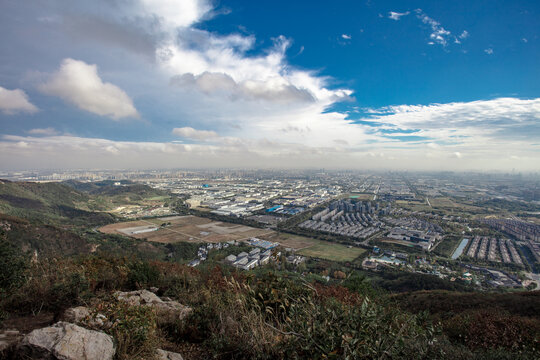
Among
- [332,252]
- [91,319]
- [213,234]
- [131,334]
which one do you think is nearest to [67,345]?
[131,334]

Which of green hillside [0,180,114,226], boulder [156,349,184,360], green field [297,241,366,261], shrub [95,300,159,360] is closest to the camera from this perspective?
shrub [95,300,159,360]

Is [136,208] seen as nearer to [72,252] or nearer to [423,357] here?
[72,252]

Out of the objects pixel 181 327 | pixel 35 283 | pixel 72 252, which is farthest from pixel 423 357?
pixel 72 252

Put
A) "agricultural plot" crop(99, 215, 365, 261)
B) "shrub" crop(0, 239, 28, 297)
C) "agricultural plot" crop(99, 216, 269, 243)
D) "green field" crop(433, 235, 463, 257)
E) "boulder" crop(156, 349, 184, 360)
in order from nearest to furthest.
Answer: "boulder" crop(156, 349, 184, 360) < "shrub" crop(0, 239, 28, 297) < "green field" crop(433, 235, 463, 257) < "agricultural plot" crop(99, 215, 365, 261) < "agricultural plot" crop(99, 216, 269, 243)

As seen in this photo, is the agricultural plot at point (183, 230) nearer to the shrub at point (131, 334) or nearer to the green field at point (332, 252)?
the green field at point (332, 252)

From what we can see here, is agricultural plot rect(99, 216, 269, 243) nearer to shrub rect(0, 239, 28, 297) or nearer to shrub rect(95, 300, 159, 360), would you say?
shrub rect(0, 239, 28, 297)

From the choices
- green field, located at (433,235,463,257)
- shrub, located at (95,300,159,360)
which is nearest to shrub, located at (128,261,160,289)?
shrub, located at (95,300,159,360)
